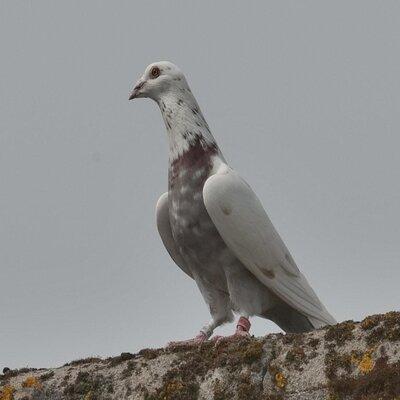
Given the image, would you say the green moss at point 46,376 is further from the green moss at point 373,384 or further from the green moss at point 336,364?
the green moss at point 373,384

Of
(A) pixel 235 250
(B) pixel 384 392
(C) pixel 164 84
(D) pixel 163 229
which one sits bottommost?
(B) pixel 384 392

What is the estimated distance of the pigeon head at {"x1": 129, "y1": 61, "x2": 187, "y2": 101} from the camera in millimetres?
Result: 12969

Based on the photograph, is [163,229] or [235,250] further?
[163,229]

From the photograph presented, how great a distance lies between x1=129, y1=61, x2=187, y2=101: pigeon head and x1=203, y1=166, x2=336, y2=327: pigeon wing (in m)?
1.62

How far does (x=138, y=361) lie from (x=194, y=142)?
3704mm

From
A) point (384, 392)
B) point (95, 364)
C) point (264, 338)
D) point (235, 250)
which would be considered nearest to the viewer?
point (384, 392)

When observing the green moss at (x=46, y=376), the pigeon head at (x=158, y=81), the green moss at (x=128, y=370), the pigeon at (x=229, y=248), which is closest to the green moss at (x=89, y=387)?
the green moss at (x=128, y=370)

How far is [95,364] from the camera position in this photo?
974 centimetres

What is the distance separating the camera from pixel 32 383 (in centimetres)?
973

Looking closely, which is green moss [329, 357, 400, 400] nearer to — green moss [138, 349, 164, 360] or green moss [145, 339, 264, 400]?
green moss [145, 339, 264, 400]

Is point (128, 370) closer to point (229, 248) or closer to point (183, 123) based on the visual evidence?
point (229, 248)

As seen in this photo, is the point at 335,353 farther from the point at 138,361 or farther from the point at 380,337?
the point at 138,361

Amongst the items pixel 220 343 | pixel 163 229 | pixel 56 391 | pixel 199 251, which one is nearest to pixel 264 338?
pixel 220 343

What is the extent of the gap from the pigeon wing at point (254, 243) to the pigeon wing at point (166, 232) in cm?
106
